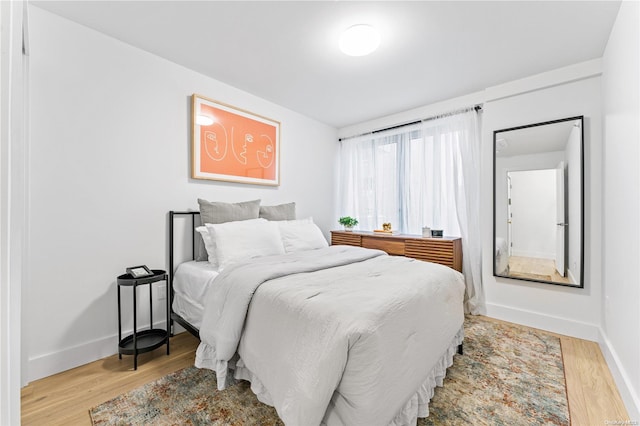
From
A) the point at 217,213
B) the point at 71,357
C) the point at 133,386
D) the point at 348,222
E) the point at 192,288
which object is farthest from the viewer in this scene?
the point at 348,222

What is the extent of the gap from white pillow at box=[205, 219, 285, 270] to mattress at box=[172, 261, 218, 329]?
0.51 feet

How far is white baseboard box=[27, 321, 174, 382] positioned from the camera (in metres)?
1.91

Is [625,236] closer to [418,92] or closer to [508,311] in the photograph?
[508,311]

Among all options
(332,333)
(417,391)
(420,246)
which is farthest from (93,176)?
(420,246)

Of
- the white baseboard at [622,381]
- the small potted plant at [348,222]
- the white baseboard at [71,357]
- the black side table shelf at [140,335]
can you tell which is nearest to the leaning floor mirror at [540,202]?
the white baseboard at [622,381]

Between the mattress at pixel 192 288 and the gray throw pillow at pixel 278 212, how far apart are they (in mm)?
894

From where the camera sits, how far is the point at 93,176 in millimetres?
2186

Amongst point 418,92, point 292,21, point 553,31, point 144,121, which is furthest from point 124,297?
point 553,31

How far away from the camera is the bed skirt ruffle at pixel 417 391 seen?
1.36 metres

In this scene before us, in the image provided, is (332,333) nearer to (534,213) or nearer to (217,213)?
(217,213)

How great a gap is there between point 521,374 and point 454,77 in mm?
2698

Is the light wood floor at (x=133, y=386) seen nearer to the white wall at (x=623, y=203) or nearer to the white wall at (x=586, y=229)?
the white wall at (x=623, y=203)

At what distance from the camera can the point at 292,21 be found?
2062 mm

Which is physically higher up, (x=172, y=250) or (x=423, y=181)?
(x=423, y=181)
